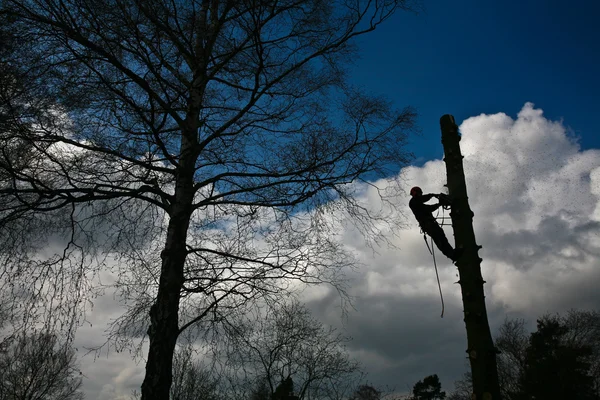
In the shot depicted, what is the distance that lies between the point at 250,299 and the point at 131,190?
2.22 meters

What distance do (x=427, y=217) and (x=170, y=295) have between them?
3374 millimetres

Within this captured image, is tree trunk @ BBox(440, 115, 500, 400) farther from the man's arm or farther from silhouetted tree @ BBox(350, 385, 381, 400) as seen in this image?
silhouetted tree @ BBox(350, 385, 381, 400)

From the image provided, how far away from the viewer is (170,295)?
5512mm

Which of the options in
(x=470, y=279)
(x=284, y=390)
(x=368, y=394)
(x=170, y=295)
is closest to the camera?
(x=470, y=279)

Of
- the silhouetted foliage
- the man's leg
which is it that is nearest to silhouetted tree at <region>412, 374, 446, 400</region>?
the silhouetted foliage

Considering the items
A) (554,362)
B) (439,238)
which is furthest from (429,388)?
(439,238)

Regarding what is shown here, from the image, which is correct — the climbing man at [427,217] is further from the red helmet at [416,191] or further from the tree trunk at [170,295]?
the tree trunk at [170,295]

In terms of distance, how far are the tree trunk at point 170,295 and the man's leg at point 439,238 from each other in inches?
126

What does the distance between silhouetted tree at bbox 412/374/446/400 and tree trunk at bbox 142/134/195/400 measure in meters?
59.0

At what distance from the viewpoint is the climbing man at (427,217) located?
570cm

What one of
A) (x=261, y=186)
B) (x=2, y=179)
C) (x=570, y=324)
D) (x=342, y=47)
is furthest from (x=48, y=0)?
(x=570, y=324)

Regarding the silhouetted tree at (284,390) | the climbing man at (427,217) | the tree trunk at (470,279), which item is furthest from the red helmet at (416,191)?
the silhouetted tree at (284,390)

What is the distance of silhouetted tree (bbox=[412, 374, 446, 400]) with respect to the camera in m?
57.6

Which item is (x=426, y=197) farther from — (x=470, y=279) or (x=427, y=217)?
(x=470, y=279)
